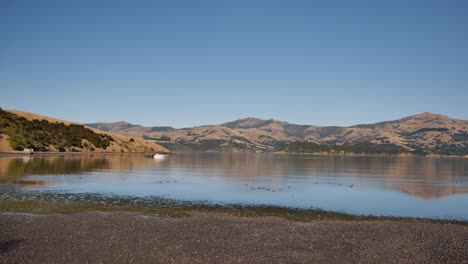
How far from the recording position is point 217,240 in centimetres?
3134

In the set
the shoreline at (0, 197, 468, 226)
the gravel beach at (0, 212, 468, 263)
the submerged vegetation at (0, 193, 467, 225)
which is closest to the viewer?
the gravel beach at (0, 212, 468, 263)

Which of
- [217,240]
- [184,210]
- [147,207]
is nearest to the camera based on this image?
[217,240]

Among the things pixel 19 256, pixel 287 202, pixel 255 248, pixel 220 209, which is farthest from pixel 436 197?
pixel 19 256

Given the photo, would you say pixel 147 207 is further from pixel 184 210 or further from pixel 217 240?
pixel 217 240

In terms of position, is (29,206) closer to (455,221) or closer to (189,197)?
(189,197)

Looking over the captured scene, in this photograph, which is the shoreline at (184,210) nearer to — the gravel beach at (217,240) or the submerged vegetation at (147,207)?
the submerged vegetation at (147,207)

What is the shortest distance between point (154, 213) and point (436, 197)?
51234 mm

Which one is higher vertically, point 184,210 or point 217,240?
point 217,240

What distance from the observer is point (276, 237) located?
108 feet

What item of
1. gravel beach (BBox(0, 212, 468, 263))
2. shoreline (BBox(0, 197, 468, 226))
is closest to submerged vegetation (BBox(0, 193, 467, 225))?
shoreline (BBox(0, 197, 468, 226))

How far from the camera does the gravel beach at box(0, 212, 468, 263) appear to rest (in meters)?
26.3

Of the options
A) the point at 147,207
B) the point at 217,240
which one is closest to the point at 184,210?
the point at 147,207

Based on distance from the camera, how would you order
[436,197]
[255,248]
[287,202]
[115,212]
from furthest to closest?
[436,197]
[287,202]
[115,212]
[255,248]

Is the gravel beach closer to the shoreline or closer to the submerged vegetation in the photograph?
the shoreline
